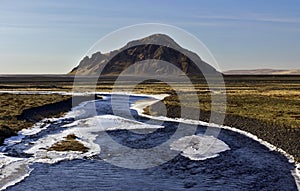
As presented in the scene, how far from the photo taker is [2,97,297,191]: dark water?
734 inches

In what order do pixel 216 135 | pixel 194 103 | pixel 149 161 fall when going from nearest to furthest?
pixel 149 161
pixel 216 135
pixel 194 103

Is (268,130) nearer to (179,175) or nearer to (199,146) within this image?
(199,146)

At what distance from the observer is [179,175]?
20.9m

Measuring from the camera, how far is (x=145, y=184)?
19.1 metres

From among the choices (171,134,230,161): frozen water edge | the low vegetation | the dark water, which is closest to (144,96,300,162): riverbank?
the dark water

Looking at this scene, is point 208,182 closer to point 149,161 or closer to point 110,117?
point 149,161

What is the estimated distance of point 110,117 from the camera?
46562 millimetres

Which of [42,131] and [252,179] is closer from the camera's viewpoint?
[252,179]

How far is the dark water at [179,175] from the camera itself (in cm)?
1865

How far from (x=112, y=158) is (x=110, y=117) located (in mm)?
22012

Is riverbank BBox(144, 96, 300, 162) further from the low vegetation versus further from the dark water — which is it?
the low vegetation

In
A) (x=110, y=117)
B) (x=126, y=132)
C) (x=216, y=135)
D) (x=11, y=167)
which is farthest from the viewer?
(x=110, y=117)

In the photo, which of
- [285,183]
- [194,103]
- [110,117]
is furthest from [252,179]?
[194,103]

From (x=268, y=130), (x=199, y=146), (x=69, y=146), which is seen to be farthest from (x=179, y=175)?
(x=268, y=130)
